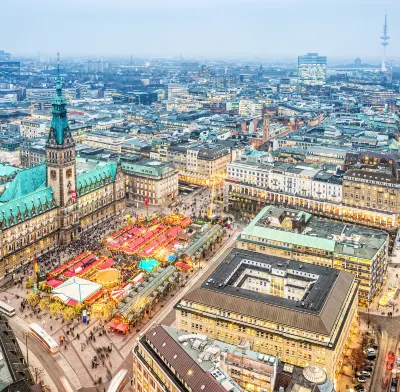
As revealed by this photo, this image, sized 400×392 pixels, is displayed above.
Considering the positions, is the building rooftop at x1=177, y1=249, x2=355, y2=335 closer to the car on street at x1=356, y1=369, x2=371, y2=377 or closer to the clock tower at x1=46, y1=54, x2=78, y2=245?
the car on street at x1=356, y1=369, x2=371, y2=377

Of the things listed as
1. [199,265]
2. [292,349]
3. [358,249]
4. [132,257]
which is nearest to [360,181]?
[358,249]

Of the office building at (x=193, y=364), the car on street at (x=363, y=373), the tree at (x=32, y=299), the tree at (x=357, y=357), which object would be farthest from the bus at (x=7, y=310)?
the car on street at (x=363, y=373)

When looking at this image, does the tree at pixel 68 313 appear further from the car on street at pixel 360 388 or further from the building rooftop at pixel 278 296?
the car on street at pixel 360 388

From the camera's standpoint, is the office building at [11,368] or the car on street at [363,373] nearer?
the office building at [11,368]

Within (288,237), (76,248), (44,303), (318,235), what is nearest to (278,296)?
(288,237)

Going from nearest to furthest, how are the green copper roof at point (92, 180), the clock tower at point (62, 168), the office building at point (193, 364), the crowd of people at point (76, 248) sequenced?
the office building at point (193, 364) → the crowd of people at point (76, 248) → the clock tower at point (62, 168) → the green copper roof at point (92, 180)
